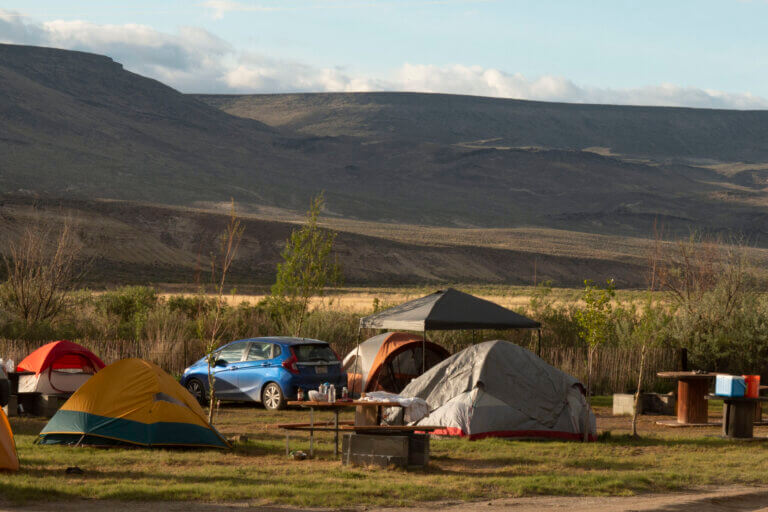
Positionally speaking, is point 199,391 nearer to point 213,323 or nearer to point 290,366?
point 290,366

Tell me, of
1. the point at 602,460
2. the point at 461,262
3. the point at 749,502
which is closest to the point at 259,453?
the point at 602,460

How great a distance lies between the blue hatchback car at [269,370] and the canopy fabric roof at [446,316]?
114 cm

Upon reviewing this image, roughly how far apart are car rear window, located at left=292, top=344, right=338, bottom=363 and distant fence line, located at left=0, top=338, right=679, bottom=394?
4.52 meters

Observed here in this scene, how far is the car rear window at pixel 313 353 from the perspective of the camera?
20828 millimetres

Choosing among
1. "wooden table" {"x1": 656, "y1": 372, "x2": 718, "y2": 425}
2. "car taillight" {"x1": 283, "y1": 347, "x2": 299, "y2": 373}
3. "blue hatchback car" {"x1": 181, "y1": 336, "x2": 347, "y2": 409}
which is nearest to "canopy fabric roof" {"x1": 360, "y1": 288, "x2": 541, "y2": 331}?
"blue hatchback car" {"x1": 181, "y1": 336, "x2": 347, "y2": 409}

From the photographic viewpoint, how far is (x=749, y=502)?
11844mm

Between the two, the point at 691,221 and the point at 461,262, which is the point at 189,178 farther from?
the point at 691,221

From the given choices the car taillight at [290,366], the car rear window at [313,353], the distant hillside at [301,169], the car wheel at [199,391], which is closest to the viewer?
the car taillight at [290,366]

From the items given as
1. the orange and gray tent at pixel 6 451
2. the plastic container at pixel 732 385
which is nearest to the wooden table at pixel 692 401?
the plastic container at pixel 732 385

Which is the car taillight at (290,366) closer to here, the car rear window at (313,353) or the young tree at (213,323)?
the car rear window at (313,353)

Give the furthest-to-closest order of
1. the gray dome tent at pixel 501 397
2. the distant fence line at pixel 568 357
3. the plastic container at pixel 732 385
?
the distant fence line at pixel 568 357
the plastic container at pixel 732 385
the gray dome tent at pixel 501 397

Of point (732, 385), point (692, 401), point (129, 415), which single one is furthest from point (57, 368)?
point (732, 385)

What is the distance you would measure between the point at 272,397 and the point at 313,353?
3.73 feet

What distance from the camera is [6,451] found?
39.9 feet
